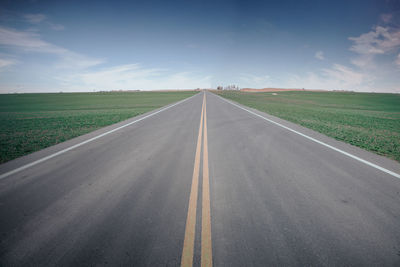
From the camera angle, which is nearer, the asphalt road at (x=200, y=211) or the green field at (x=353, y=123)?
the asphalt road at (x=200, y=211)

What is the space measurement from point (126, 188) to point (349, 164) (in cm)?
557

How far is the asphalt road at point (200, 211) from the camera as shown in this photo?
207 centimetres

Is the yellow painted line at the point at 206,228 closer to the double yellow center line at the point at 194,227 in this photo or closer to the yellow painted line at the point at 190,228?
the double yellow center line at the point at 194,227

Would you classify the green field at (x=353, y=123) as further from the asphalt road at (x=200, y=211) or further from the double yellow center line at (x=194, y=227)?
the double yellow center line at (x=194, y=227)

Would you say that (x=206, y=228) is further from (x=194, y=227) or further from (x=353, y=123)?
(x=353, y=123)

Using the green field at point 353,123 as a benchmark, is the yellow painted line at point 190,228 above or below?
below

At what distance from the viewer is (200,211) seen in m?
2.78

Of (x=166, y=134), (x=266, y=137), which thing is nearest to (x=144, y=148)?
(x=166, y=134)

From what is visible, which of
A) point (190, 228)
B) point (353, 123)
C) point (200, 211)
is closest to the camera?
point (190, 228)

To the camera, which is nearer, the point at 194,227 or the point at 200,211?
the point at 194,227

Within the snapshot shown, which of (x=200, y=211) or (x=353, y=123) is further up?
(x=353, y=123)

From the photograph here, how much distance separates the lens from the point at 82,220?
8.65 ft

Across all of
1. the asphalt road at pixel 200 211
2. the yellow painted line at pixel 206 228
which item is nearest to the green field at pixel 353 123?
the asphalt road at pixel 200 211

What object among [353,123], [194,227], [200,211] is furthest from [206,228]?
[353,123]
